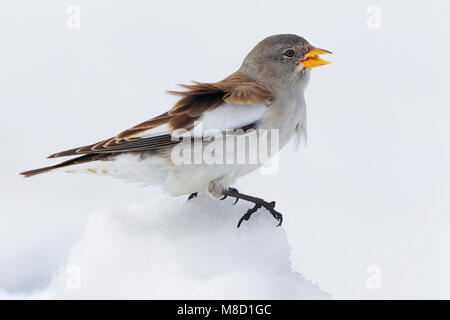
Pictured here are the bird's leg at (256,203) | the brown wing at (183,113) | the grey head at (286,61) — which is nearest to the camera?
the brown wing at (183,113)

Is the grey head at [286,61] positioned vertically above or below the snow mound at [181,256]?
above

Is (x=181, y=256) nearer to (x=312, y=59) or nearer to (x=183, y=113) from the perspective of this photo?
(x=183, y=113)

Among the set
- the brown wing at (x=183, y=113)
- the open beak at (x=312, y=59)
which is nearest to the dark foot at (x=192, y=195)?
the brown wing at (x=183, y=113)

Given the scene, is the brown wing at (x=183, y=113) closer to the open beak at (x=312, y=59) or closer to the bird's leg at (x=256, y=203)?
the open beak at (x=312, y=59)

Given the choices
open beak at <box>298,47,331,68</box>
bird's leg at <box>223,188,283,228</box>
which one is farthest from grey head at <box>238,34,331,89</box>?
bird's leg at <box>223,188,283,228</box>

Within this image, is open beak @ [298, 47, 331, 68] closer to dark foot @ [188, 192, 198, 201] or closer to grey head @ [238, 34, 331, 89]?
grey head @ [238, 34, 331, 89]

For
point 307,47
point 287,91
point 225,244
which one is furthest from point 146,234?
point 307,47

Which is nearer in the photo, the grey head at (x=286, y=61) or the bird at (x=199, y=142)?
the bird at (x=199, y=142)
